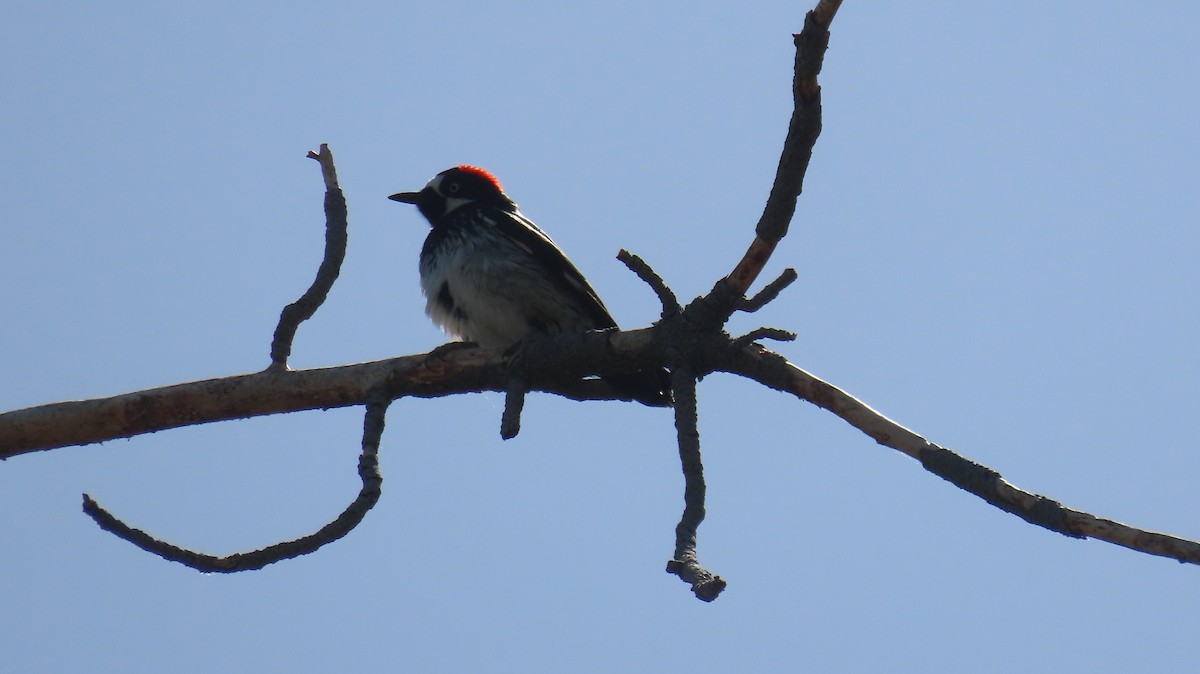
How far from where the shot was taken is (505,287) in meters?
5.77

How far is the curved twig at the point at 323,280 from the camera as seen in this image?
15.3 feet

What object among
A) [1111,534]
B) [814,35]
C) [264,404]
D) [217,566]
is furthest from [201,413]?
[1111,534]

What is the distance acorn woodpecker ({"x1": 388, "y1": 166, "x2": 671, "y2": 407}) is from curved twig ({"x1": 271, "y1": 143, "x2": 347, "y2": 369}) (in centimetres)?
91

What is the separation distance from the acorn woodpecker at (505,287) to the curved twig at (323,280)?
914 mm

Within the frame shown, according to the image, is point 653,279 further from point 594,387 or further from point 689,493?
point 594,387

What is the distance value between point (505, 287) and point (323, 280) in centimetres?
116

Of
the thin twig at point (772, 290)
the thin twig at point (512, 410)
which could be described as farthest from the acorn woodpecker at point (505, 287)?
the thin twig at point (772, 290)

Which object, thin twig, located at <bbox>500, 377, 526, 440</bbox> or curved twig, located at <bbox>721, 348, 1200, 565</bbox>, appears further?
thin twig, located at <bbox>500, 377, 526, 440</bbox>

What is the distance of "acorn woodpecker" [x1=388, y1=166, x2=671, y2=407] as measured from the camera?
18.7 ft


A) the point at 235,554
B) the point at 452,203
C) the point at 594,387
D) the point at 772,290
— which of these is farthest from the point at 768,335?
the point at 452,203

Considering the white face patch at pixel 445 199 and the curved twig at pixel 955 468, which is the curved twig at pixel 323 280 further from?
the white face patch at pixel 445 199

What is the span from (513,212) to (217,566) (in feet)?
12.1

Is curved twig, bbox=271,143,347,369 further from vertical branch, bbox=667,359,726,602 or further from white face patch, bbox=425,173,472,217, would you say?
white face patch, bbox=425,173,472,217

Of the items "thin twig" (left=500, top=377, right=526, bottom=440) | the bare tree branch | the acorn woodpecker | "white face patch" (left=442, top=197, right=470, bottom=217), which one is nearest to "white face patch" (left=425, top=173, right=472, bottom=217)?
"white face patch" (left=442, top=197, right=470, bottom=217)
